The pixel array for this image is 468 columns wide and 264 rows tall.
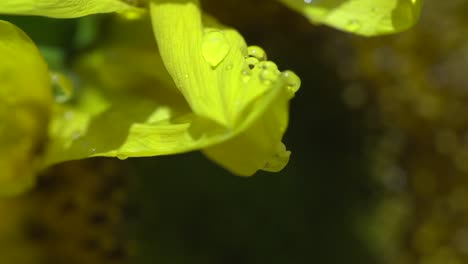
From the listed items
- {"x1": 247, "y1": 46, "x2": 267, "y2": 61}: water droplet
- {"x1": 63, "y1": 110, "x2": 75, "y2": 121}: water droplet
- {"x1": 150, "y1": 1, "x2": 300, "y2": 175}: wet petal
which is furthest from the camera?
{"x1": 63, "y1": 110, "x2": 75, "y2": 121}: water droplet

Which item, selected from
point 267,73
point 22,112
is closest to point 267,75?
point 267,73

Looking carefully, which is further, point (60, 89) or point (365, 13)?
point (60, 89)

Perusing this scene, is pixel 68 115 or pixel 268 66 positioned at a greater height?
pixel 268 66

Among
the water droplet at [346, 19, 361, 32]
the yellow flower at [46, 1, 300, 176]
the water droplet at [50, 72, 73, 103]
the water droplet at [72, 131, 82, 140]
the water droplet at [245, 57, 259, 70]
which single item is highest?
the water droplet at [346, 19, 361, 32]

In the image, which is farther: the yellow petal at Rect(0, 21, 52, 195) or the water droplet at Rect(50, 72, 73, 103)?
the water droplet at Rect(50, 72, 73, 103)

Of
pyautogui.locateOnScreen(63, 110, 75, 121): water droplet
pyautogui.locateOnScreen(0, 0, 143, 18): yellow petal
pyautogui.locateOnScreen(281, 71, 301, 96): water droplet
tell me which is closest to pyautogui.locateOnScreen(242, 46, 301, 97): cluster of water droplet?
pyautogui.locateOnScreen(281, 71, 301, 96): water droplet

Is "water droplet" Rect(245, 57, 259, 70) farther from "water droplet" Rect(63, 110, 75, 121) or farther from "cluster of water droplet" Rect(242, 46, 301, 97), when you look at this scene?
"water droplet" Rect(63, 110, 75, 121)

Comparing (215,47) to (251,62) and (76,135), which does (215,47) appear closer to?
(251,62)
